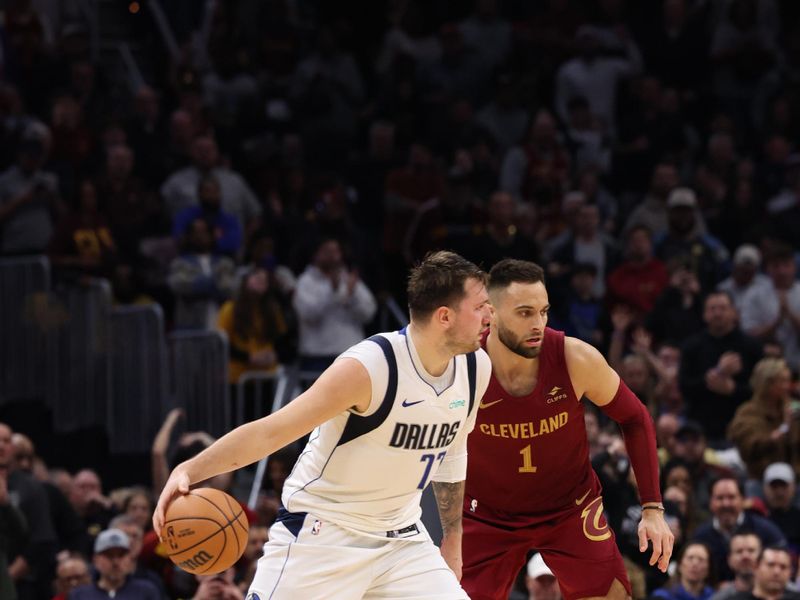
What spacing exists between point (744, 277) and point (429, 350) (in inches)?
342

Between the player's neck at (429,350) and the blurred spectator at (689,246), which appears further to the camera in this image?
the blurred spectator at (689,246)

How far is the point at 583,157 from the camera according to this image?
1689 cm

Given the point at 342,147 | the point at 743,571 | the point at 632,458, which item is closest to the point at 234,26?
the point at 342,147

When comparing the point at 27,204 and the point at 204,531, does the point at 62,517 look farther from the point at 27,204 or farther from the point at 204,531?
the point at 204,531

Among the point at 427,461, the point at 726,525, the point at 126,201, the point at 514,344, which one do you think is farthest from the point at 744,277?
the point at 427,461

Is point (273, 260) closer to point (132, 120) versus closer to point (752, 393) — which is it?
point (132, 120)

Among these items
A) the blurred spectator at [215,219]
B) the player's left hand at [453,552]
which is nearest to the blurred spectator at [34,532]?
the blurred spectator at [215,219]

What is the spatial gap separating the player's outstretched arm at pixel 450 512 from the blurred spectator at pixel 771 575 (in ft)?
14.4

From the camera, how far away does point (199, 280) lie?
44.1 ft

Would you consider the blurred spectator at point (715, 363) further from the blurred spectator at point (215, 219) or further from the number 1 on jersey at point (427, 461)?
the number 1 on jersey at point (427, 461)

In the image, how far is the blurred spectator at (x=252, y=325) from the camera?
13.3m

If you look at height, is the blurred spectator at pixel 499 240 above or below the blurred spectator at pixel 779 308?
above

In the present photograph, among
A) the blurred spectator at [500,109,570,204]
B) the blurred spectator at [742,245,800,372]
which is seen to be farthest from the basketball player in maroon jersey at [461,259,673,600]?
the blurred spectator at [500,109,570,204]

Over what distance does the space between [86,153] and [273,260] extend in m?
2.48
